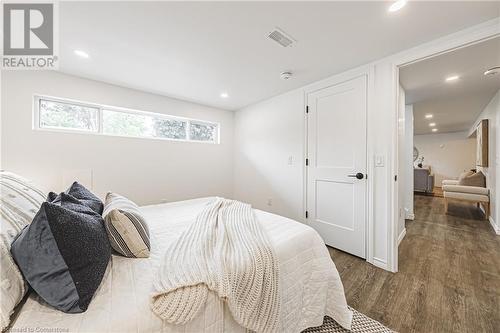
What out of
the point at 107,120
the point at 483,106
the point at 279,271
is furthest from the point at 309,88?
the point at 483,106

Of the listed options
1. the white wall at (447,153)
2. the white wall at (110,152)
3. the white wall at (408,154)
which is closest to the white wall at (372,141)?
the white wall at (110,152)

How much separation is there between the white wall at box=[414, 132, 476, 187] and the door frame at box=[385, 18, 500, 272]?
7263mm

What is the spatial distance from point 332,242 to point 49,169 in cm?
364

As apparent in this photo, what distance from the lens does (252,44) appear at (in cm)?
184

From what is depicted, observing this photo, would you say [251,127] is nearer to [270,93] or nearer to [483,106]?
[270,93]

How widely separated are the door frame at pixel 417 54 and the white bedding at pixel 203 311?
1.09 meters

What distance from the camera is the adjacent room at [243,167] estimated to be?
2.68 feet

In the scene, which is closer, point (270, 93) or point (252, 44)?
point (252, 44)

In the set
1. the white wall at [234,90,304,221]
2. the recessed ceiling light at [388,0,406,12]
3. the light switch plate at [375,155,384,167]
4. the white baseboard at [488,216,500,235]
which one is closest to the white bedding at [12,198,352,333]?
the light switch plate at [375,155,384,167]

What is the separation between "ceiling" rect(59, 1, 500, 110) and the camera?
1.42 metres

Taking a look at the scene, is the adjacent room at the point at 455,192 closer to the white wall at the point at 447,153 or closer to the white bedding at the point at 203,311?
the white bedding at the point at 203,311

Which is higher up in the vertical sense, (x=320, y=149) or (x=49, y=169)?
(x=320, y=149)

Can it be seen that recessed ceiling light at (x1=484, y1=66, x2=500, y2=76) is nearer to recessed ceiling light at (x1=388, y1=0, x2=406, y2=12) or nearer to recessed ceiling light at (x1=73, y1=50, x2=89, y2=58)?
recessed ceiling light at (x1=388, y1=0, x2=406, y2=12)

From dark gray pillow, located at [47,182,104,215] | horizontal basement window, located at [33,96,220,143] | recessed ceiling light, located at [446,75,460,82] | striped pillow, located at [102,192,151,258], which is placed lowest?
striped pillow, located at [102,192,151,258]
